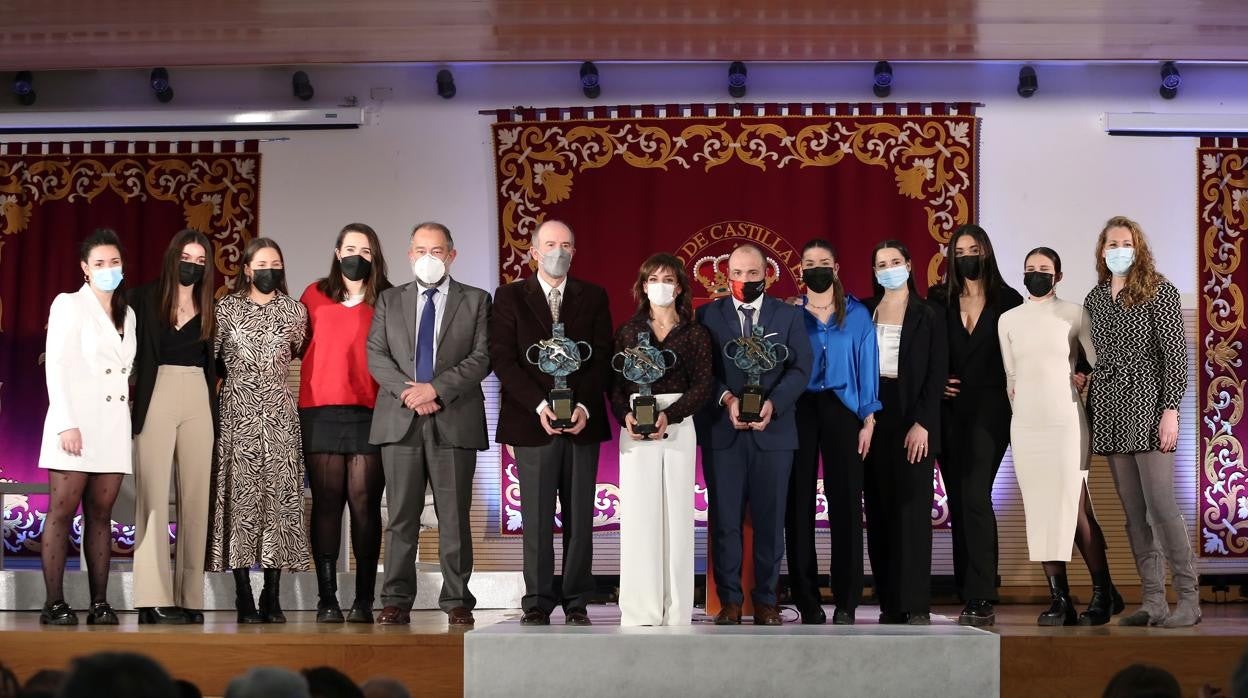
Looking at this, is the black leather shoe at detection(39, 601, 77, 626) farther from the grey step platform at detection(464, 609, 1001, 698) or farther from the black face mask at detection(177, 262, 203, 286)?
the grey step platform at detection(464, 609, 1001, 698)

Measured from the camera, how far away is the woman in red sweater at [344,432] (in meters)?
5.12

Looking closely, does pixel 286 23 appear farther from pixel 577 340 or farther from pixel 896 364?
pixel 896 364


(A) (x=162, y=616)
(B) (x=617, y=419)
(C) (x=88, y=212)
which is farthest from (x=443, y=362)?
(C) (x=88, y=212)

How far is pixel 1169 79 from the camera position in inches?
292

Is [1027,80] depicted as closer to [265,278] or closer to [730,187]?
[730,187]

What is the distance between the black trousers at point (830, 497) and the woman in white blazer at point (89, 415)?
2.41 m

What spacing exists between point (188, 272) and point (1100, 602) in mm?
3521

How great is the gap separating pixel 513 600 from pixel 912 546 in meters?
1.85

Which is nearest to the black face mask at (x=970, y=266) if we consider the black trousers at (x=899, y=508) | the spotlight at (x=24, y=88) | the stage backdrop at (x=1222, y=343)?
the black trousers at (x=899, y=508)

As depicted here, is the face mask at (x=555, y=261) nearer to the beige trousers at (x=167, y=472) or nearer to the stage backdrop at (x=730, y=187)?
the beige trousers at (x=167, y=472)

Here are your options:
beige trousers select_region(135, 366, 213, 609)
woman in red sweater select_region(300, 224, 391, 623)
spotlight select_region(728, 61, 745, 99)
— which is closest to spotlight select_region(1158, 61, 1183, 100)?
spotlight select_region(728, 61, 745, 99)

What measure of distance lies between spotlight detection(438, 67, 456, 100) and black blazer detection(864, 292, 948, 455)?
3429 mm

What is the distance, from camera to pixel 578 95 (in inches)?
301

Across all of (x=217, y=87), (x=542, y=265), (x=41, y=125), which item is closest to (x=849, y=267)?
(x=542, y=265)
